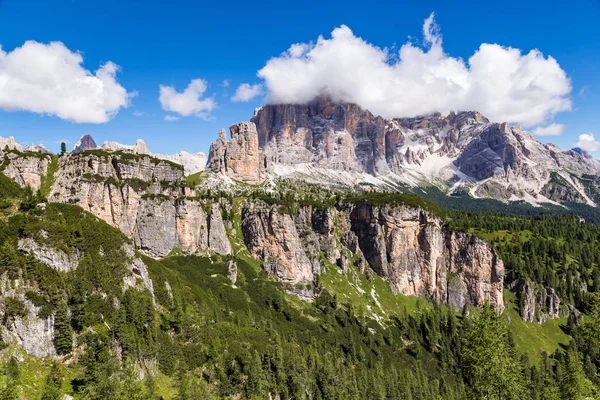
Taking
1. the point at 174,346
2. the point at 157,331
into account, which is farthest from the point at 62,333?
the point at 174,346

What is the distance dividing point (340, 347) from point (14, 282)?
14148 centimetres

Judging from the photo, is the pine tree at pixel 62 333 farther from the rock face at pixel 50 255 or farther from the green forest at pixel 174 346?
the rock face at pixel 50 255

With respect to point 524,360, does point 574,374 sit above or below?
above

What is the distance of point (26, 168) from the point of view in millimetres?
185875

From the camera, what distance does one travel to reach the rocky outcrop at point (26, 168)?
180375 mm

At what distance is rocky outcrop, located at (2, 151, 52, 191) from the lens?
180 metres

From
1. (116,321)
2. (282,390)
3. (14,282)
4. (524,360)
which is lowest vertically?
(524,360)

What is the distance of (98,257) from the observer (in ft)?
291

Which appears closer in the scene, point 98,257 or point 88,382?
point 88,382

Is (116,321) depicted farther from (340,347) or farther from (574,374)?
(340,347)

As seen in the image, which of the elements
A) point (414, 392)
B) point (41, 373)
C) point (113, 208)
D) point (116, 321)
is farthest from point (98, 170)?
point (414, 392)

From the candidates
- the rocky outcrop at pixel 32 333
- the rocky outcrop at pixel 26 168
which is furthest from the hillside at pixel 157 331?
the rocky outcrop at pixel 26 168

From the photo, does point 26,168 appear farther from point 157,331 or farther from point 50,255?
point 157,331

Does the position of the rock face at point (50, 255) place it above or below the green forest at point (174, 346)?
above
